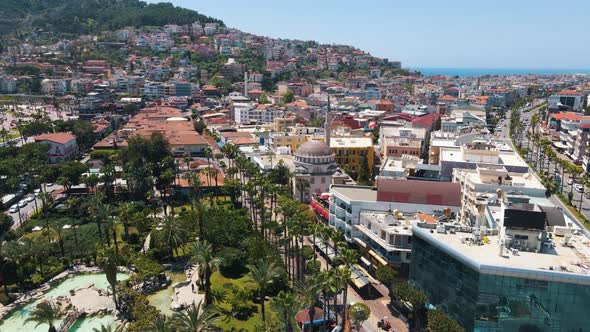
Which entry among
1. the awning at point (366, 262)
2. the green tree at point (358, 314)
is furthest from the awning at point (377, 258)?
the green tree at point (358, 314)

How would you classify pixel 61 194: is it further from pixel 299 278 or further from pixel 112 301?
pixel 299 278

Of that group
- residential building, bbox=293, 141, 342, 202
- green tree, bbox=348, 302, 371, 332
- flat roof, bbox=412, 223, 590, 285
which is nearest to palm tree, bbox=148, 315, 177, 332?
green tree, bbox=348, 302, 371, 332

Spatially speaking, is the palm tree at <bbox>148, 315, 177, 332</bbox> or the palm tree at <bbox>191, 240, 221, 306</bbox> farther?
the palm tree at <bbox>191, 240, 221, 306</bbox>

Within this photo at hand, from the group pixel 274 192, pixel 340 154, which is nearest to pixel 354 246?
pixel 274 192

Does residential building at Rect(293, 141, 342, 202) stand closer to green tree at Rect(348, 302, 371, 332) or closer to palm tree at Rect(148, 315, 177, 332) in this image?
green tree at Rect(348, 302, 371, 332)

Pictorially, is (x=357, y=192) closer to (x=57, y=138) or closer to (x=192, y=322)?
(x=192, y=322)
